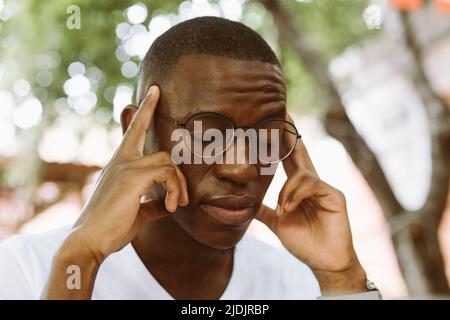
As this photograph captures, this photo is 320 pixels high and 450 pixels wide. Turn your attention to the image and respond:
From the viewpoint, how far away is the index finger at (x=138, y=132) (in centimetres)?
154

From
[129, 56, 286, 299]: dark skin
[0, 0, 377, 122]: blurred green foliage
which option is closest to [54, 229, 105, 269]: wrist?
[129, 56, 286, 299]: dark skin

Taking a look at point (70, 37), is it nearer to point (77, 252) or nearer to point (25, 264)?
point (25, 264)

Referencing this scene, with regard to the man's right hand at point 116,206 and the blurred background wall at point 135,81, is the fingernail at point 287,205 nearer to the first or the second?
the man's right hand at point 116,206

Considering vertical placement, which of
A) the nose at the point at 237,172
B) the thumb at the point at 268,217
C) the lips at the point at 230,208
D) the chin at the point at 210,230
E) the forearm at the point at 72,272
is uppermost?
the nose at the point at 237,172

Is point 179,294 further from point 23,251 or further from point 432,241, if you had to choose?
point 432,241

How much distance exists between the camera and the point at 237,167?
1.52 metres

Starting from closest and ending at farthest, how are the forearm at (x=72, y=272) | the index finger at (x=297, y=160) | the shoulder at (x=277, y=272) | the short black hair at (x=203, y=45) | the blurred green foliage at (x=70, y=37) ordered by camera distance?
the forearm at (x=72, y=272) → the short black hair at (x=203, y=45) → the index finger at (x=297, y=160) → the shoulder at (x=277, y=272) → the blurred green foliage at (x=70, y=37)

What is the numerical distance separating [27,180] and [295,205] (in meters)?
3.81

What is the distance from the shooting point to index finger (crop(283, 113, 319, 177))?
5.84 ft

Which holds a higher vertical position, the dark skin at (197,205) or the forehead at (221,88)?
the forehead at (221,88)

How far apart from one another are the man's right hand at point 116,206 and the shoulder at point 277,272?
1.60ft

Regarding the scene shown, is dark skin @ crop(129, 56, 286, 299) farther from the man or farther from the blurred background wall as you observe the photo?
the blurred background wall

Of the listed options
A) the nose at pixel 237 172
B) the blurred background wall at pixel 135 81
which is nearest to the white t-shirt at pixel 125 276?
the nose at pixel 237 172

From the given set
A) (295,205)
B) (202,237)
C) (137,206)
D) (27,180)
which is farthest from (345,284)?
(27,180)
